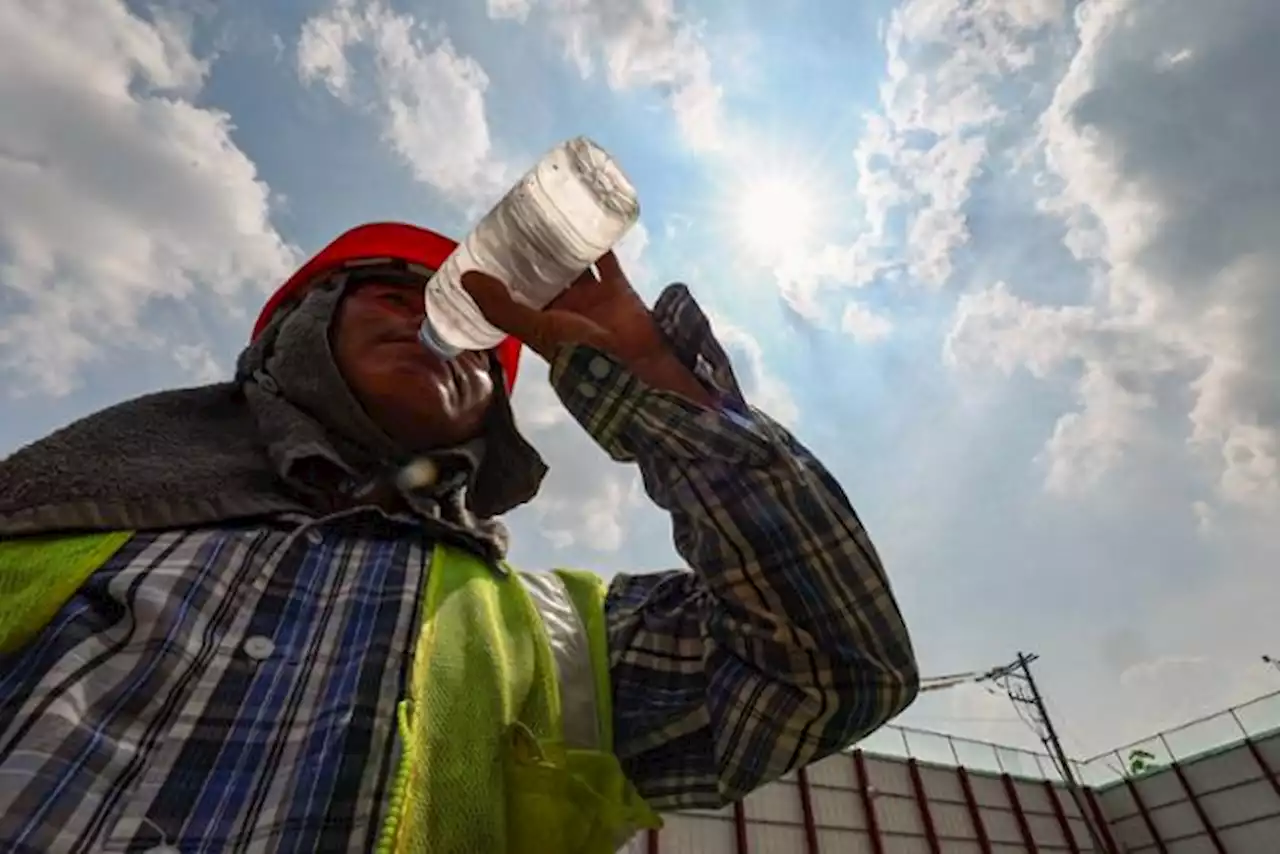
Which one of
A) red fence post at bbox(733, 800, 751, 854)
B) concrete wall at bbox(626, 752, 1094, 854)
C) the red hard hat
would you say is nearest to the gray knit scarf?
the red hard hat

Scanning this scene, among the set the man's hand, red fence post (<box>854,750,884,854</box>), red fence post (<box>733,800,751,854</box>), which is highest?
red fence post (<box>854,750,884,854</box>)

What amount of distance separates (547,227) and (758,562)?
1150 millimetres

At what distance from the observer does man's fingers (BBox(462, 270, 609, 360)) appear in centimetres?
116

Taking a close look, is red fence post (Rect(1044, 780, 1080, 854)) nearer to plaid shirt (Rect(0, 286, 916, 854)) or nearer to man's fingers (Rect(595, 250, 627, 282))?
plaid shirt (Rect(0, 286, 916, 854))

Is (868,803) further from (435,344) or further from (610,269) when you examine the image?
(610,269)

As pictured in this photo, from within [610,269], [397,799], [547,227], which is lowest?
[397,799]

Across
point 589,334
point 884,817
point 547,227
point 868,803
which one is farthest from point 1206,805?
point 589,334

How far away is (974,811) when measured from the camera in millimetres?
14086

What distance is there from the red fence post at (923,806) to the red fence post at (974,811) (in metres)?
1.08

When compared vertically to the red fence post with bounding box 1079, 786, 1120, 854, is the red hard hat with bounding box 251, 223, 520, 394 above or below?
below

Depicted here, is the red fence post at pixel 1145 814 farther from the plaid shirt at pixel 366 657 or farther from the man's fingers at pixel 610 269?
the man's fingers at pixel 610 269

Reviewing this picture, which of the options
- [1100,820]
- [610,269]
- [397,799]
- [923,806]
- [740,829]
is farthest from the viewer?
[1100,820]

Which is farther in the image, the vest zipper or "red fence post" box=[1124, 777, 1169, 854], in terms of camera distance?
"red fence post" box=[1124, 777, 1169, 854]

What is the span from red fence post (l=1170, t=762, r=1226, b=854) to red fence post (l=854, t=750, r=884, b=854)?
7.27 meters
